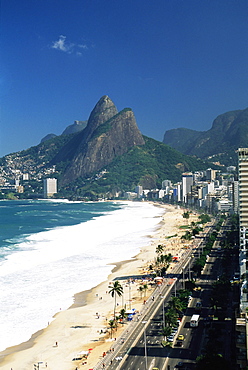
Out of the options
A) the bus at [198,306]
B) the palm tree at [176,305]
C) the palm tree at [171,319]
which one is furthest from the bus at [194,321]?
the bus at [198,306]

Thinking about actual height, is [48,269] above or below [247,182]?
below

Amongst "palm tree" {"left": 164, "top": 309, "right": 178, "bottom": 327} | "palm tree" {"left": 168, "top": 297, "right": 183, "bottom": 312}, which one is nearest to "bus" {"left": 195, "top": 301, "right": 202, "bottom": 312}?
"palm tree" {"left": 168, "top": 297, "right": 183, "bottom": 312}

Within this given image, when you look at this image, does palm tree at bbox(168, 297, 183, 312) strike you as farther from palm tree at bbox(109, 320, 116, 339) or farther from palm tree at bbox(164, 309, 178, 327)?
palm tree at bbox(109, 320, 116, 339)

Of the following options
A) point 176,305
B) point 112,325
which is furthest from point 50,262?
point 176,305

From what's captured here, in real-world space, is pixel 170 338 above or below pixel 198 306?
below

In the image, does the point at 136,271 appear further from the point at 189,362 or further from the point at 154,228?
the point at 154,228

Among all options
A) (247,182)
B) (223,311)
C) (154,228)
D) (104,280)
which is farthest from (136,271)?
(154,228)

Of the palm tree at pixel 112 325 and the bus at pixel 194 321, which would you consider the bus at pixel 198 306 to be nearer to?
the bus at pixel 194 321

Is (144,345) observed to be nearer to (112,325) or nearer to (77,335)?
(112,325)
